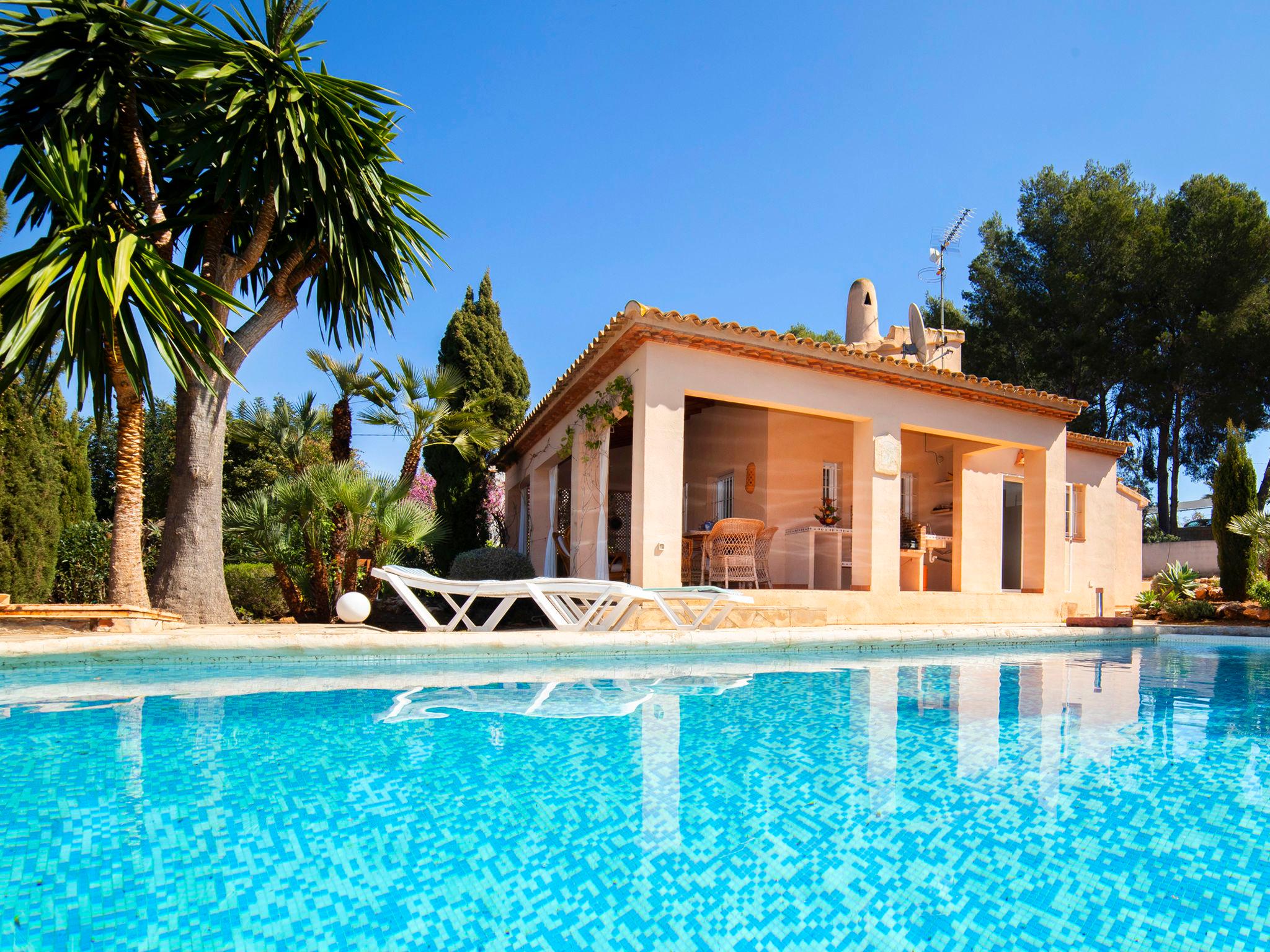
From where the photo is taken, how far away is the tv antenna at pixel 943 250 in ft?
59.1

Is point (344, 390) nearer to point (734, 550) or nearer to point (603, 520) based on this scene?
point (603, 520)

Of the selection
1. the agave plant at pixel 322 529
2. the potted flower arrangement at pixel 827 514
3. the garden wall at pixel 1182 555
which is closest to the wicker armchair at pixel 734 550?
the potted flower arrangement at pixel 827 514

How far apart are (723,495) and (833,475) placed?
6.74ft

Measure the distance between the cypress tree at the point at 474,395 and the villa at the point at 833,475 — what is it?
1.15 meters

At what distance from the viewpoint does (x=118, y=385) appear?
773 cm

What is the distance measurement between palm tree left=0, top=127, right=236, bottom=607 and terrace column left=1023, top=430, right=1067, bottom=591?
1191 cm

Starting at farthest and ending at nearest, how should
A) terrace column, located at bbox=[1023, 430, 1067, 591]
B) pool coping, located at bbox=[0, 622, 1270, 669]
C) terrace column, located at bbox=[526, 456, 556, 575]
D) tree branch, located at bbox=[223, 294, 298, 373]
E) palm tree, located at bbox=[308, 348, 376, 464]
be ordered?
terrace column, located at bbox=[526, 456, 556, 575] → palm tree, located at bbox=[308, 348, 376, 464] → terrace column, located at bbox=[1023, 430, 1067, 591] → tree branch, located at bbox=[223, 294, 298, 373] → pool coping, located at bbox=[0, 622, 1270, 669]

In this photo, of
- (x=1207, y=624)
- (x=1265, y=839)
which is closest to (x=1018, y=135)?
(x=1207, y=624)

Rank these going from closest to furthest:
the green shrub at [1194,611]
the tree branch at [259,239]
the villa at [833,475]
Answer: the tree branch at [259,239] < the villa at [833,475] < the green shrub at [1194,611]

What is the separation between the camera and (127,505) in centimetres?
788

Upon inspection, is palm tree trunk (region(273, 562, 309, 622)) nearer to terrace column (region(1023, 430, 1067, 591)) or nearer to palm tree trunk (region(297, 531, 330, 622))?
palm tree trunk (region(297, 531, 330, 622))

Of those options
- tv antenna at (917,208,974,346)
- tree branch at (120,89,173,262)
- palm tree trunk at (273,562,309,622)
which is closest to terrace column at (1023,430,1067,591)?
tv antenna at (917,208,974,346)

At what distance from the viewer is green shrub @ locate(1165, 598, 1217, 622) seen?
13.4m

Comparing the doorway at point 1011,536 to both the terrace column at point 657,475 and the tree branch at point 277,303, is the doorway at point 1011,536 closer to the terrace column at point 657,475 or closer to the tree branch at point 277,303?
the terrace column at point 657,475
